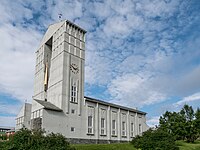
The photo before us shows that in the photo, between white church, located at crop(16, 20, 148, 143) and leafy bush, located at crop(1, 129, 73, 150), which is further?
white church, located at crop(16, 20, 148, 143)

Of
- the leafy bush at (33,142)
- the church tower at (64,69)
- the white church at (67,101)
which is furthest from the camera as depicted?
the church tower at (64,69)

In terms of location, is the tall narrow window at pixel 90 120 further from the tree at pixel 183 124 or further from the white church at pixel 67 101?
the tree at pixel 183 124

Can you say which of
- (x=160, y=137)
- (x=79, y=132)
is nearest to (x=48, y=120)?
(x=79, y=132)

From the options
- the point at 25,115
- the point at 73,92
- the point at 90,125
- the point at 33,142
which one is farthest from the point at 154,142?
→ the point at 25,115

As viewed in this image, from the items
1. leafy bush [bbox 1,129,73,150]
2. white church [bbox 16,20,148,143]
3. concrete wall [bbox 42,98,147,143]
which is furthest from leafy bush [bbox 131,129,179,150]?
leafy bush [bbox 1,129,73,150]

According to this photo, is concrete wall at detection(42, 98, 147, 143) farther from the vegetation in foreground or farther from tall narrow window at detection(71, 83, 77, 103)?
the vegetation in foreground

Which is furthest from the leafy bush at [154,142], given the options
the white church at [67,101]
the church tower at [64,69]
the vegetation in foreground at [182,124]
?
the church tower at [64,69]

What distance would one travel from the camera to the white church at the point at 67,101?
41938 mm

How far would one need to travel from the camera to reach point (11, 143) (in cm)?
2036

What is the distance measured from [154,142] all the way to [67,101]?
16692mm

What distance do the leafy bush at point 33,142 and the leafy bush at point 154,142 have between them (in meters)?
20.3

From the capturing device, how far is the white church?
41938 mm

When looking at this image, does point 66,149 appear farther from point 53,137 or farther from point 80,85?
point 80,85

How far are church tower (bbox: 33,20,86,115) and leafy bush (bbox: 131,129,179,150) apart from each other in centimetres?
1263
